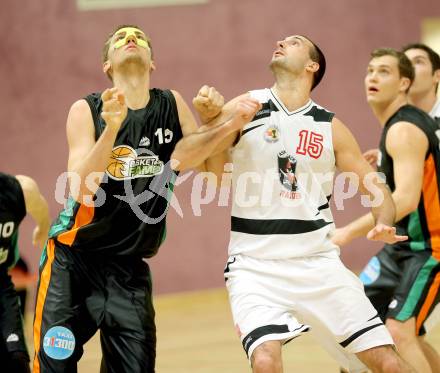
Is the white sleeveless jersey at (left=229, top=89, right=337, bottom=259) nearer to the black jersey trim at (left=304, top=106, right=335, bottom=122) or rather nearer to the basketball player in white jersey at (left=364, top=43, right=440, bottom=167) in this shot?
the black jersey trim at (left=304, top=106, right=335, bottom=122)

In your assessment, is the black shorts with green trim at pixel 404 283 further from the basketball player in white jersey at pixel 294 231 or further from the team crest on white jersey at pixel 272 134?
the team crest on white jersey at pixel 272 134

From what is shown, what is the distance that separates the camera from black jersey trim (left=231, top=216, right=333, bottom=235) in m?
5.23

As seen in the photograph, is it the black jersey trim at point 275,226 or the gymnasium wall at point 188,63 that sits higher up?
the gymnasium wall at point 188,63

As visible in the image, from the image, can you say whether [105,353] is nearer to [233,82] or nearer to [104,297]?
[104,297]

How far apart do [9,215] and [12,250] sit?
0.86ft

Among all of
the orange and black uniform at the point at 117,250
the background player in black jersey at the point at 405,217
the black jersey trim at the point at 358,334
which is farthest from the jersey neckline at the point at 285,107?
the black jersey trim at the point at 358,334

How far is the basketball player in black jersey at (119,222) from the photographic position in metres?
5.11

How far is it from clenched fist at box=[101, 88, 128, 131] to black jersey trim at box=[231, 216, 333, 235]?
0.96 m

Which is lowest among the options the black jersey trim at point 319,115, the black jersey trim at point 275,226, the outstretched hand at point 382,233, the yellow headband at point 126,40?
the outstretched hand at point 382,233

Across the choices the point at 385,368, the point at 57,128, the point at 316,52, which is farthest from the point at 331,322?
the point at 57,128

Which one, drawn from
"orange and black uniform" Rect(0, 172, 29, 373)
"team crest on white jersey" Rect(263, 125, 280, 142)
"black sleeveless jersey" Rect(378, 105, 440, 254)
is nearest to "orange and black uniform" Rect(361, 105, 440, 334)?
"black sleeveless jersey" Rect(378, 105, 440, 254)

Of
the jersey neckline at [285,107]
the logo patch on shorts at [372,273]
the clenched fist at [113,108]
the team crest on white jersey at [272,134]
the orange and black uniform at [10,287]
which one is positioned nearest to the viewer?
the clenched fist at [113,108]

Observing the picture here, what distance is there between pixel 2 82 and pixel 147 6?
198 cm

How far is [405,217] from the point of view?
20.9ft
